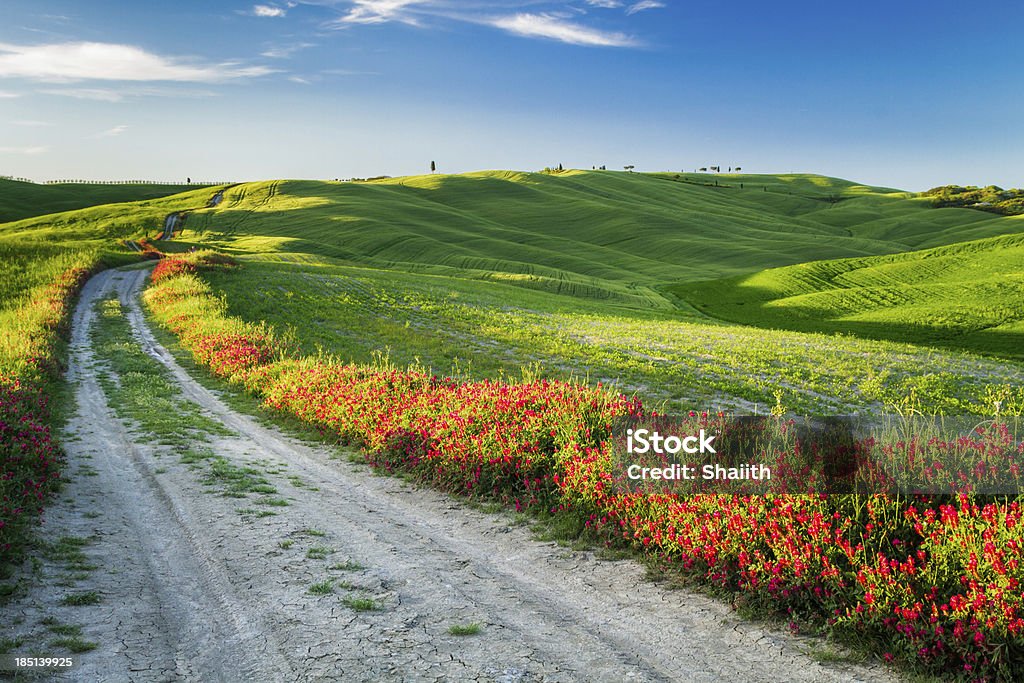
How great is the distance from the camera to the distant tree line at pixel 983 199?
502 ft

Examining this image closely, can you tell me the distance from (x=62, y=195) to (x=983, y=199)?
218596mm

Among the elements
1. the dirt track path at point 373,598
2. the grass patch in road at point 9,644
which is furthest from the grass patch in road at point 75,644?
the grass patch in road at point 9,644

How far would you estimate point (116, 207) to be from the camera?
360 ft

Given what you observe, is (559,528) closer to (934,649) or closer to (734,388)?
(934,649)

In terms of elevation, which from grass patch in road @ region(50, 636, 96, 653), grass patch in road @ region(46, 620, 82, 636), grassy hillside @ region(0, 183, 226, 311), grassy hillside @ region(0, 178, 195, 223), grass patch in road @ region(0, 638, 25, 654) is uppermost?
grassy hillside @ region(0, 178, 195, 223)

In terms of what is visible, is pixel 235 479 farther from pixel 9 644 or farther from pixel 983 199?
pixel 983 199

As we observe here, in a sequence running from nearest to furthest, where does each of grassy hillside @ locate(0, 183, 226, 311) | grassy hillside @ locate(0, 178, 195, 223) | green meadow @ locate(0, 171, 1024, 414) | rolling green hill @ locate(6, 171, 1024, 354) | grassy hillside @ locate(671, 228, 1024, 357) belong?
1. green meadow @ locate(0, 171, 1024, 414)
2. grassy hillside @ locate(671, 228, 1024, 357)
3. grassy hillside @ locate(0, 183, 226, 311)
4. rolling green hill @ locate(6, 171, 1024, 354)
5. grassy hillside @ locate(0, 178, 195, 223)

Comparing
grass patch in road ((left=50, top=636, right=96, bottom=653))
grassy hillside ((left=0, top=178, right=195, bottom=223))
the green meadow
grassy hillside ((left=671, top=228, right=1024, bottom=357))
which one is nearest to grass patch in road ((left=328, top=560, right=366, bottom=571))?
grass patch in road ((left=50, top=636, right=96, bottom=653))

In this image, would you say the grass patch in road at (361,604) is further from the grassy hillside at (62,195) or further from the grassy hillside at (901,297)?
the grassy hillside at (62,195)

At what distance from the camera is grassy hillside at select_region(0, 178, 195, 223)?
130875 mm

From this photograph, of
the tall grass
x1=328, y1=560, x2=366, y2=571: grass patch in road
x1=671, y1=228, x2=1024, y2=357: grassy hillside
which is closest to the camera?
x1=328, y1=560, x2=366, y2=571: grass patch in road

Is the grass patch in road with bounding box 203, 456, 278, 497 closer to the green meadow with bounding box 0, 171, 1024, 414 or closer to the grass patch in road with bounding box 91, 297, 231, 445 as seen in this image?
the grass patch in road with bounding box 91, 297, 231, 445

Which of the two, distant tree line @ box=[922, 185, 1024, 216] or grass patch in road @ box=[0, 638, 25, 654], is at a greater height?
distant tree line @ box=[922, 185, 1024, 216]

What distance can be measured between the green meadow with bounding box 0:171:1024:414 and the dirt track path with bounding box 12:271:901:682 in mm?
10400
